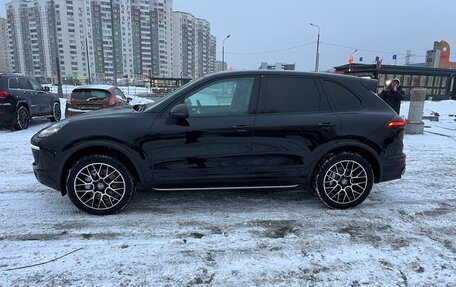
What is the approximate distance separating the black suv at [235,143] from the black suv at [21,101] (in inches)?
253

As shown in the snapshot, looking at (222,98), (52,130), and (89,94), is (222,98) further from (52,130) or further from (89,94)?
(89,94)

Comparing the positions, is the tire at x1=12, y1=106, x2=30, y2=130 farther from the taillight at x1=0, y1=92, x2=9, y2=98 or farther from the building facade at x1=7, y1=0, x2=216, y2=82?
the building facade at x1=7, y1=0, x2=216, y2=82

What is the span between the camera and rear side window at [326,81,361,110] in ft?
13.1

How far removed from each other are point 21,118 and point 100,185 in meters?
7.47

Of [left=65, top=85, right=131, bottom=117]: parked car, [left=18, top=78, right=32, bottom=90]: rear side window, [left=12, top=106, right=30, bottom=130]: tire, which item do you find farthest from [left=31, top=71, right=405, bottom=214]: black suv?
[left=18, top=78, right=32, bottom=90]: rear side window

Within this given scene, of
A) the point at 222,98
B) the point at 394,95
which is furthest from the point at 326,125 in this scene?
the point at 394,95

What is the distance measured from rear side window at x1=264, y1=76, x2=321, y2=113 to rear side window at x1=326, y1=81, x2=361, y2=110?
202 millimetres

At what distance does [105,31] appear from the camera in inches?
3142

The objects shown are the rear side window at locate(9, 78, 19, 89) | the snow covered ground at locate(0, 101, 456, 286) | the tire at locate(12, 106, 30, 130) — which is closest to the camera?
the snow covered ground at locate(0, 101, 456, 286)

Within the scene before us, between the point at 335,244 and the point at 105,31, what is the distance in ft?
286

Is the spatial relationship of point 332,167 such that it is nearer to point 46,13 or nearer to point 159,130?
point 159,130

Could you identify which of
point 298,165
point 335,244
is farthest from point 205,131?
point 335,244

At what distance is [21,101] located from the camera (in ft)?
30.8

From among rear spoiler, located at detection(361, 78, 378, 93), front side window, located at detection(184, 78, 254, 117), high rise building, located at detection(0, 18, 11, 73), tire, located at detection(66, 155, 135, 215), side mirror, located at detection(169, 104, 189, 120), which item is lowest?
tire, located at detection(66, 155, 135, 215)
